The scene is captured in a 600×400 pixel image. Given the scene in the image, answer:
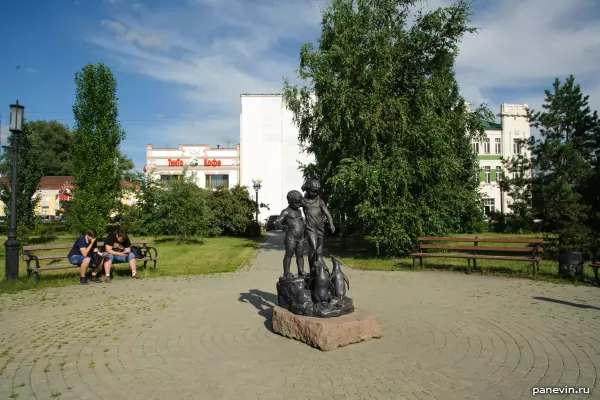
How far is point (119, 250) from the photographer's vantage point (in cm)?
1146

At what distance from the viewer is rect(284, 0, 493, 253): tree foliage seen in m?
14.9

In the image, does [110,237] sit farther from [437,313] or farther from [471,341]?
[471,341]

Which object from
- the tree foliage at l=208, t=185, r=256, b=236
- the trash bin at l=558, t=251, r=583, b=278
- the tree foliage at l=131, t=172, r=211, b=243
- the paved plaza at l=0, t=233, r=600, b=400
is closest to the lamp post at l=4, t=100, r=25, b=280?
the paved plaza at l=0, t=233, r=600, b=400

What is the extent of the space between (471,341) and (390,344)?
3.59ft

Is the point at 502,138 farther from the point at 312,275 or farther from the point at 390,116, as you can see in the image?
the point at 312,275

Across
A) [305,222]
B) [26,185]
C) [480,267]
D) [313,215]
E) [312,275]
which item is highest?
[26,185]

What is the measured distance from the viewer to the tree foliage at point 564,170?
1305 centimetres

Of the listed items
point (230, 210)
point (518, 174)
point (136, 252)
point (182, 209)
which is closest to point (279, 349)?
point (136, 252)

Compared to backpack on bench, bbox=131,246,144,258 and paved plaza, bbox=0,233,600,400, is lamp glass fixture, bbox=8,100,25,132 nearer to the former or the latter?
backpack on bench, bbox=131,246,144,258

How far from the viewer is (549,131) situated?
18.8 metres

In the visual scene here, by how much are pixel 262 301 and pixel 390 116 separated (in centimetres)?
962

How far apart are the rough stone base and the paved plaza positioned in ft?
0.41

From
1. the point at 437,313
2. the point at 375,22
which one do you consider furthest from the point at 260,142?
the point at 437,313

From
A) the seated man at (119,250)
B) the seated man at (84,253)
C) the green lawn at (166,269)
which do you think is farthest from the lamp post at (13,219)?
the seated man at (119,250)
